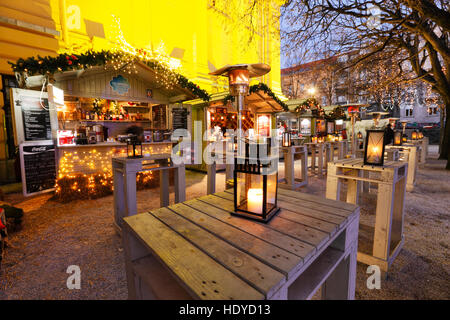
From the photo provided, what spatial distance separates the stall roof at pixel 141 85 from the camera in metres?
5.79

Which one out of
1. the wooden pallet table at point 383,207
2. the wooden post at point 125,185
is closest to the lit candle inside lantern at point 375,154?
the wooden pallet table at point 383,207

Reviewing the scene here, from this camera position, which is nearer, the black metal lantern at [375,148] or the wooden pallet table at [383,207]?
the wooden pallet table at [383,207]

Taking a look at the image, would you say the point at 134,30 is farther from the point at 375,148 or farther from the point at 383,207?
the point at 383,207

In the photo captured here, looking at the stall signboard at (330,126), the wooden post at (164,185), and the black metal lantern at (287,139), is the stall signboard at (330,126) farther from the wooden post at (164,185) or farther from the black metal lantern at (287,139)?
the wooden post at (164,185)

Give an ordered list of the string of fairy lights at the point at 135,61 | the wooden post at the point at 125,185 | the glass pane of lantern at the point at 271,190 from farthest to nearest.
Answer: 1. the string of fairy lights at the point at 135,61
2. the wooden post at the point at 125,185
3. the glass pane of lantern at the point at 271,190

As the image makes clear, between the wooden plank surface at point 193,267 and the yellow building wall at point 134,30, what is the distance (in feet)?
18.3

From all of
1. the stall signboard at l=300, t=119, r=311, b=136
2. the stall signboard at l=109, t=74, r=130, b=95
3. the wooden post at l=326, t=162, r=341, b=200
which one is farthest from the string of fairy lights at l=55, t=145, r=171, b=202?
the stall signboard at l=300, t=119, r=311, b=136

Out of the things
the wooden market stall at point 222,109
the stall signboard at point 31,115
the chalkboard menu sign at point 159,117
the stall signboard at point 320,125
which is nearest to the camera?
the stall signboard at point 31,115

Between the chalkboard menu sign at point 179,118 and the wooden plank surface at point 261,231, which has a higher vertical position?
the chalkboard menu sign at point 179,118

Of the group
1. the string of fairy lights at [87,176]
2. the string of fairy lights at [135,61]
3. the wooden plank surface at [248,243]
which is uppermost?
the string of fairy lights at [135,61]

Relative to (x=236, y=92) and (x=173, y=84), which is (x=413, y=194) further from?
(x=173, y=84)

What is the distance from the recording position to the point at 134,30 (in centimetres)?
872
